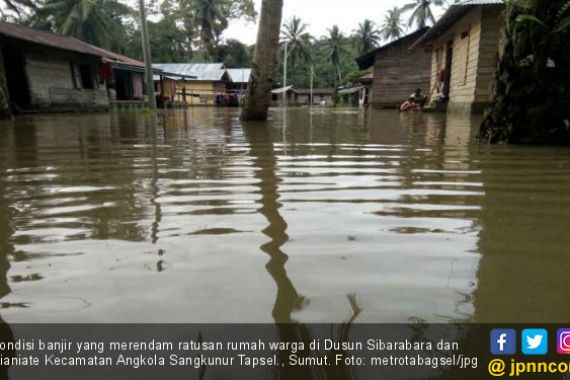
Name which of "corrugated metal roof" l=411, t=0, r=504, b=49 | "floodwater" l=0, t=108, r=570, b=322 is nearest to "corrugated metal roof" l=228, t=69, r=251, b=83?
"corrugated metal roof" l=411, t=0, r=504, b=49

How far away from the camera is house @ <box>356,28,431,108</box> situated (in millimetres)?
21375

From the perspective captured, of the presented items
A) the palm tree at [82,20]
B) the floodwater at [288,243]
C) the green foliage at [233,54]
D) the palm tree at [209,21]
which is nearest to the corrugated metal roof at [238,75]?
the palm tree at [209,21]

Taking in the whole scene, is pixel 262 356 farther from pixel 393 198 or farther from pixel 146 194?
pixel 146 194

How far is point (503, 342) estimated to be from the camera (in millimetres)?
1021

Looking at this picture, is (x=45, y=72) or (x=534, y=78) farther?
(x=45, y=72)

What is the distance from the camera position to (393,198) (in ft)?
7.50

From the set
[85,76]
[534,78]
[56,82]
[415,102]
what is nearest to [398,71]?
[415,102]

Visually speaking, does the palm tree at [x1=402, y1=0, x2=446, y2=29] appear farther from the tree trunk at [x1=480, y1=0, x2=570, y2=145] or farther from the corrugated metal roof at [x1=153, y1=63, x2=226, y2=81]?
the tree trunk at [x1=480, y1=0, x2=570, y2=145]

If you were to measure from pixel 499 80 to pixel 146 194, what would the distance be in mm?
3903

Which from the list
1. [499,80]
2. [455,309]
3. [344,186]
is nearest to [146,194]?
[344,186]

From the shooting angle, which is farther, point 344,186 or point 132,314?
point 344,186

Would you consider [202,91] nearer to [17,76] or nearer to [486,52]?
[17,76]

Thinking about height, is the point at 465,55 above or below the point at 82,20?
below

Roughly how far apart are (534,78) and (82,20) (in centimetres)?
3494
